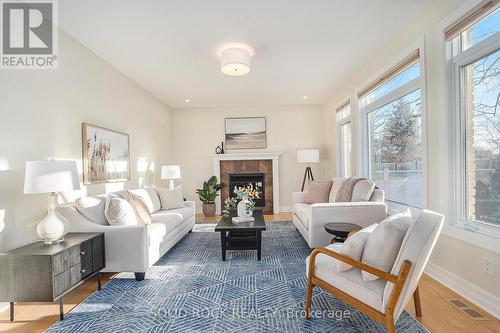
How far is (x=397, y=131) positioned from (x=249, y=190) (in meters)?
2.20

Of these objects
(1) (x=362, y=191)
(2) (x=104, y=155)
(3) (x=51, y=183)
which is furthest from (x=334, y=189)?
(3) (x=51, y=183)

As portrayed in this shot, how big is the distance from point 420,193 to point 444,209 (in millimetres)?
514

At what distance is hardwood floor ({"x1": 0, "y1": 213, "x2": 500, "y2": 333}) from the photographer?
1856 mm

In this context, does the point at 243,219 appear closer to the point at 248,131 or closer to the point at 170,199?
the point at 170,199

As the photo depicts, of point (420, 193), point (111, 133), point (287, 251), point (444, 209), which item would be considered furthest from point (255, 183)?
point (444, 209)

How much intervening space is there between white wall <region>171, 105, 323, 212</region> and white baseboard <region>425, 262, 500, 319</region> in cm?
411

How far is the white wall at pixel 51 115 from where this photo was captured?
230 cm

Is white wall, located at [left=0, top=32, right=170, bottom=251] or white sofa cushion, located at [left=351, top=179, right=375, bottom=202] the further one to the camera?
white sofa cushion, located at [left=351, top=179, right=375, bottom=202]

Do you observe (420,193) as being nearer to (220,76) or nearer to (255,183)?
(220,76)

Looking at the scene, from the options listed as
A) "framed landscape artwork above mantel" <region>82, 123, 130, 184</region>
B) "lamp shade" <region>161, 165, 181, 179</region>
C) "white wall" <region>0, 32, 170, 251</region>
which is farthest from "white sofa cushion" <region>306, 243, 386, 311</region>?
"lamp shade" <region>161, 165, 181, 179</region>

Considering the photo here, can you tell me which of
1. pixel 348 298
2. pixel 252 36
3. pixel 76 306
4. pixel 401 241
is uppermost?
pixel 252 36

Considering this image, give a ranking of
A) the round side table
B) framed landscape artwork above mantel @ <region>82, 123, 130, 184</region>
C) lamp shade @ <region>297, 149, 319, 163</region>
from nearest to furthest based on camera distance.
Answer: the round side table, framed landscape artwork above mantel @ <region>82, 123, 130, 184</region>, lamp shade @ <region>297, 149, 319, 163</region>

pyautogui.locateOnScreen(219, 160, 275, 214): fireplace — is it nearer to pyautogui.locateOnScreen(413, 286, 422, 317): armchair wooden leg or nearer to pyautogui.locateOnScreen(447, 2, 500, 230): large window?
pyautogui.locateOnScreen(447, 2, 500, 230): large window

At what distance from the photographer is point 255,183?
6.56 meters
